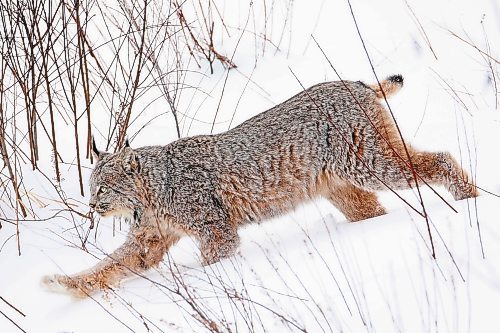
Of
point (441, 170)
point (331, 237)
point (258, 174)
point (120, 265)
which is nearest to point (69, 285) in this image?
point (120, 265)

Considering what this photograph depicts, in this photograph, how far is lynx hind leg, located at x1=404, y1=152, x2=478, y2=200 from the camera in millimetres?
5938

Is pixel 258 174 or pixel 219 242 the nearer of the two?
pixel 219 242

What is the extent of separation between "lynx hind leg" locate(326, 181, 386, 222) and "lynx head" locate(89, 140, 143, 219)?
4.75 ft

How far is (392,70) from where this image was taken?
8.80m

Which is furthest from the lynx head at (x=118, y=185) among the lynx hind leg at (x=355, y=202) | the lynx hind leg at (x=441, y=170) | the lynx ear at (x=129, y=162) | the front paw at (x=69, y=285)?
the lynx hind leg at (x=441, y=170)

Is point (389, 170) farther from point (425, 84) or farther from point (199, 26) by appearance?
point (199, 26)

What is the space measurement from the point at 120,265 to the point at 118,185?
591 mm

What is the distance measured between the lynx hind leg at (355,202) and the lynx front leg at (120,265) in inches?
48.9

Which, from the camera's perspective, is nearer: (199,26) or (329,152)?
(329,152)

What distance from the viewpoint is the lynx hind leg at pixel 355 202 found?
248 inches

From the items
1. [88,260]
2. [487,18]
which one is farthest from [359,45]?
[88,260]

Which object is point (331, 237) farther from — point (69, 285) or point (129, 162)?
point (69, 285)

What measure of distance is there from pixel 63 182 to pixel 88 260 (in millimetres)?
1329

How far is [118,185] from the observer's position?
20.2 feet
